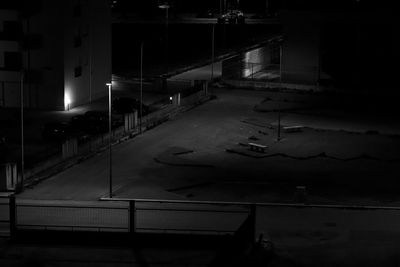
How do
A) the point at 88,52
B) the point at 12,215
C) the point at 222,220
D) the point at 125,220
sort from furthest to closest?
the point at 88,52, the point at 222,220, the point at 125,220, the point at 12,215

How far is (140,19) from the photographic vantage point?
4688 inches

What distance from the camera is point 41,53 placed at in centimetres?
6109

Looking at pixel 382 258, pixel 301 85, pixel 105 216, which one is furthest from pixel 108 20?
pixel 382 258

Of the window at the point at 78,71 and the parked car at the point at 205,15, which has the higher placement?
the parked car at the point at 205,15

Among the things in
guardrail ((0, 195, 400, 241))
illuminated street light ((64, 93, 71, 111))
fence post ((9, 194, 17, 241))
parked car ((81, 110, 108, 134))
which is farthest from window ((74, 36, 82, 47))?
fence post ((9, 194, 17, 241))

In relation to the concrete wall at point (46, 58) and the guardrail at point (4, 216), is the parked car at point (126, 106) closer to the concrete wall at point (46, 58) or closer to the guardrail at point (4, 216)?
the concrete wall at point (46, 58)

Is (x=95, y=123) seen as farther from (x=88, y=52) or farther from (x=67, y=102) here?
(x=88, y=52)

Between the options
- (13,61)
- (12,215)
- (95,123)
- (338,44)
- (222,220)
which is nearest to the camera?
(12,215)

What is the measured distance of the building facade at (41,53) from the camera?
60.5m

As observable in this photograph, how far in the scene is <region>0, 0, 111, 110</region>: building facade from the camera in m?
60.5

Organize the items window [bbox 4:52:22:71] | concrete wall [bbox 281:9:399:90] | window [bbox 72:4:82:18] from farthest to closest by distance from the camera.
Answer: concrete wall [bbox 281:9:399:90] → window [bbox 72:4:82:18] → window [bbox 4:52:22:71]

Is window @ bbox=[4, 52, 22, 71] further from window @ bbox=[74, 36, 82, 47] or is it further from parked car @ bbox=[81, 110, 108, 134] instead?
parked car @ bbox=[81, 110, 108, 134]

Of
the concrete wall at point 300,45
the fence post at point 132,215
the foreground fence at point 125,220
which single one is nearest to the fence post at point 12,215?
the foreground fence at point 125,220

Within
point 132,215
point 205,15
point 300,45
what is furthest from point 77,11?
point 205,15
